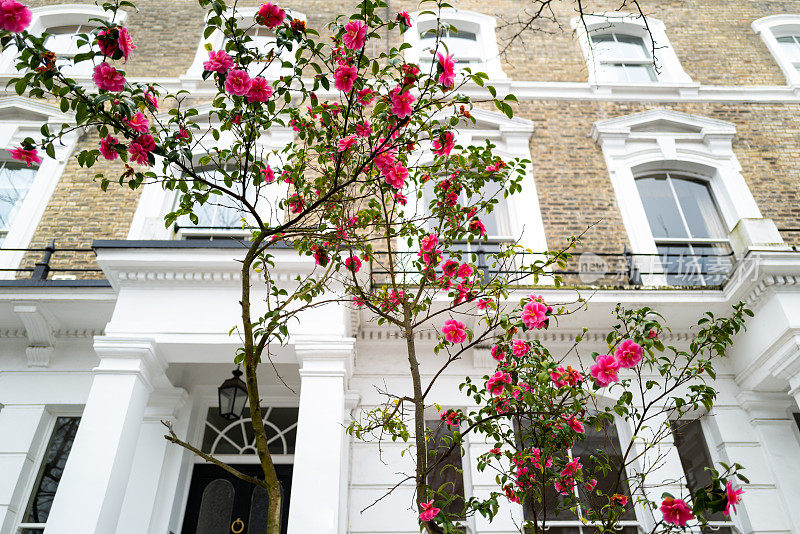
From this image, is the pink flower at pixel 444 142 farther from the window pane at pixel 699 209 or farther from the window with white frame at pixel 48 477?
the window pane at pixel 699 209

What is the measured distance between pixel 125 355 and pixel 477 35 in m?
9.03

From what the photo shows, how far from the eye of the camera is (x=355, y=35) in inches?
134

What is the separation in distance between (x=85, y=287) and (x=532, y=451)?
5392 mm

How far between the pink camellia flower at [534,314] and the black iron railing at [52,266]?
5836 mm

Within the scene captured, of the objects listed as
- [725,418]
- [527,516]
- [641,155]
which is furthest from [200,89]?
[725,418]

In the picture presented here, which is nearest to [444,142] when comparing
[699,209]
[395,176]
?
[395,176]

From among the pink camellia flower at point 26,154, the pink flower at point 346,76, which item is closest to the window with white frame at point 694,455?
the pink flower at point 346,76

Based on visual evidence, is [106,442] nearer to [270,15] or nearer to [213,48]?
[270,15]

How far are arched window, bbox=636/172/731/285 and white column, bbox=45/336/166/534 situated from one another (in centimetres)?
664

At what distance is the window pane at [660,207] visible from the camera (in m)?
8.52

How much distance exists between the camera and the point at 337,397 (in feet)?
17.3

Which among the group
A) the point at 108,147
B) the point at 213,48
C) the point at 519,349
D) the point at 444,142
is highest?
the point at 213,48

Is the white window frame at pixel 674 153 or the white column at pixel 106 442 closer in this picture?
the white column at pixel 106 442

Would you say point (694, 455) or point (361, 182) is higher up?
point (361, 182)
